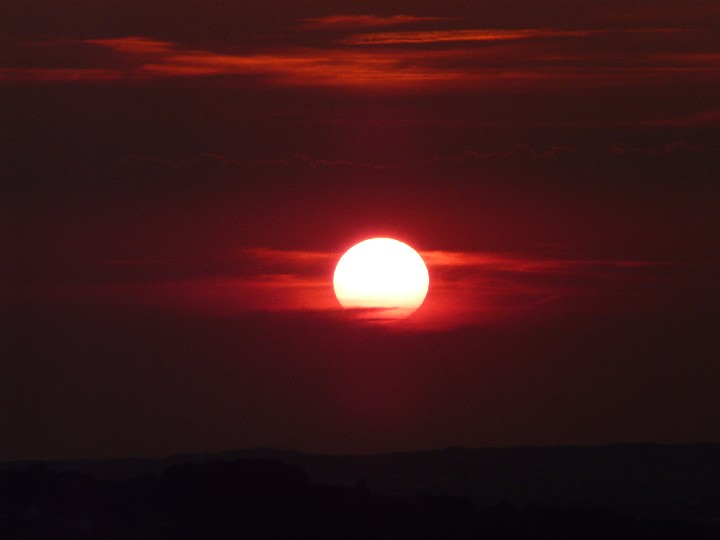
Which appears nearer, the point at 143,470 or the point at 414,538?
the point at 414,538

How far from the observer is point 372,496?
37.7 m

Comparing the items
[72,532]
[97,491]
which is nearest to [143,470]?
[97,491]

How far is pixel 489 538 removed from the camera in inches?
1401

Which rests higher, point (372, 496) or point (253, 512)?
point (372, 496)

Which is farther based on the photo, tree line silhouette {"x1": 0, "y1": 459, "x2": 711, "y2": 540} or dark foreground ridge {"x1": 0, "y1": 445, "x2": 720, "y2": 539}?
dark foreground ridge {"x1": 0, "y1": 445, "x2": 720, "y2": 539}

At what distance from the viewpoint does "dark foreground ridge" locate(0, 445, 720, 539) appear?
33.9 m

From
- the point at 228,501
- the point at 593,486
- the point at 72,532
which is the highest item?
the point at 593,486

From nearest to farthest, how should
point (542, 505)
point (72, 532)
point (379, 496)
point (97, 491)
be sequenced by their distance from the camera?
point (72, 532), point (97, 491), point (379, 496), point (542, 505)

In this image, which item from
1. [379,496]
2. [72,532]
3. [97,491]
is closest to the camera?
[72,532]

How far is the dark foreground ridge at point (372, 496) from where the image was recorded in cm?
3394

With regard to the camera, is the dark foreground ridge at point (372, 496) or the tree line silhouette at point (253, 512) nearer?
the tree line silhouette at point (253, 512)

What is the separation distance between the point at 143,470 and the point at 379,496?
660cm

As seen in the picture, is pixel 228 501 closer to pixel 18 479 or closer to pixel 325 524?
pixel 325 524

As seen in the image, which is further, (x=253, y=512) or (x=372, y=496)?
(x=372, y=496)
